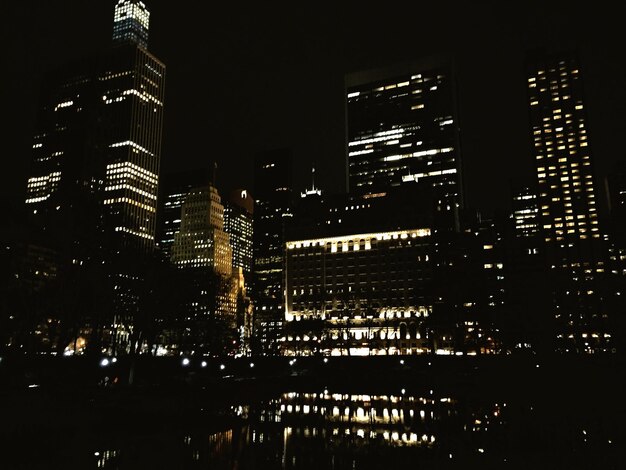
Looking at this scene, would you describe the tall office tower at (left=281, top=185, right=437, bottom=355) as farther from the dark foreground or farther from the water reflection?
the water reflection

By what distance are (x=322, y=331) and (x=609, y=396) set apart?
105 m

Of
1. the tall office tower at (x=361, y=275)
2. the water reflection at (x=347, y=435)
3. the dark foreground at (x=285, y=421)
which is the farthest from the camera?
the tall office tower at (x=361, y=275)

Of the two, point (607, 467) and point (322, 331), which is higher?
point (322, 331)

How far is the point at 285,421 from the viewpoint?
4400 centimetres

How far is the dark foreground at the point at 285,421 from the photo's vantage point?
30.0 meters

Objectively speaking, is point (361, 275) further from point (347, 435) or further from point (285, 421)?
point (347, 435)

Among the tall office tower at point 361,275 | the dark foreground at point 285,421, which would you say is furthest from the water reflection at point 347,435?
the tall office tower at point 361,275

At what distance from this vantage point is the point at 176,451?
102ft

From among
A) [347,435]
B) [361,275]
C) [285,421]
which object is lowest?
[347,435]

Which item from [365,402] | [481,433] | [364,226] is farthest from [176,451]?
[364,226]

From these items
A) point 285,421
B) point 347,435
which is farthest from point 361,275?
point 347,435

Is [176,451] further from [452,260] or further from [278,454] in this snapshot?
[452,260]

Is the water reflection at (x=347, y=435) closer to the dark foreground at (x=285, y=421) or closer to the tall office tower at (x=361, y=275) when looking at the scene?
the dark foreground at (x=285, y=421)

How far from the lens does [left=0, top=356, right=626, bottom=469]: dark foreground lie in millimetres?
30000
